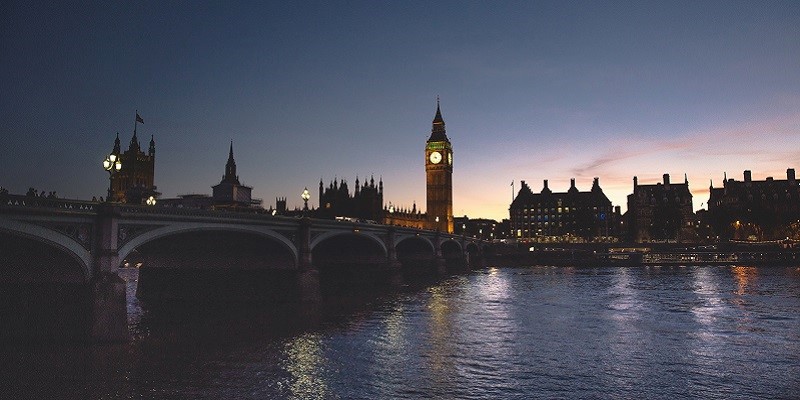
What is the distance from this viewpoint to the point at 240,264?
47.9 m

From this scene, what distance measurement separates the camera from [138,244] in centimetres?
2991

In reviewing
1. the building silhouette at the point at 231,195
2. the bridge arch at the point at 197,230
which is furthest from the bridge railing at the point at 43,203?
the building silhouette at the point at 231,195

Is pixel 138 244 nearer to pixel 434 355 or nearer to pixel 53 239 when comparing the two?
pixel 53 239

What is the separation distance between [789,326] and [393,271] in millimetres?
44490

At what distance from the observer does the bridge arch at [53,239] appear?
22.9m

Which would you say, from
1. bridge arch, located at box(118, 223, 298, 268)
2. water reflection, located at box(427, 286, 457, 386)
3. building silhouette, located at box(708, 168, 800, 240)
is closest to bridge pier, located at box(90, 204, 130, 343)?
bridge arch, located at box(118, 223, 298, 268)

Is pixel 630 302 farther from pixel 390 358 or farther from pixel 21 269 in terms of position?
pixel 21 269

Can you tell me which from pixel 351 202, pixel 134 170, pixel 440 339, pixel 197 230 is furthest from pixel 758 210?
pixel 134 170

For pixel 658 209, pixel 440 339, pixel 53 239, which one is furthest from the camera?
pixel 658 209

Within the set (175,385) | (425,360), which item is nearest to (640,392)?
(425,360)

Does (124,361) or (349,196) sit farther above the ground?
(349,196)

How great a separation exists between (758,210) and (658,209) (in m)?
26.8

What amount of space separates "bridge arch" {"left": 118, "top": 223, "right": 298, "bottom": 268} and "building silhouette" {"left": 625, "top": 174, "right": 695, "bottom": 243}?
476 ft

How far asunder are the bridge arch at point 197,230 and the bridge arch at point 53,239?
1830 millimetres
